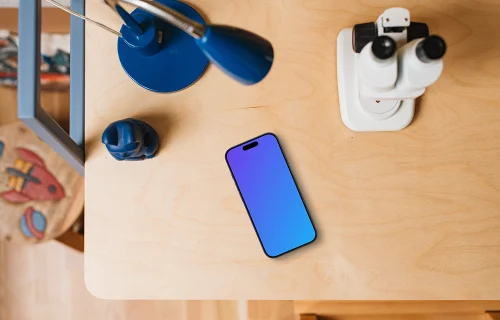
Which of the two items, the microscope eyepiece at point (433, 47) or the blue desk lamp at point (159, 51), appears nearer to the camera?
the microscope eyepiece at point (433, 47)

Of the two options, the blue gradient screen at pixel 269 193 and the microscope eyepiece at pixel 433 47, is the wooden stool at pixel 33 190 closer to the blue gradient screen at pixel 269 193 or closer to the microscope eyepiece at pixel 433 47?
the blue gradient screen at pixel 269 193

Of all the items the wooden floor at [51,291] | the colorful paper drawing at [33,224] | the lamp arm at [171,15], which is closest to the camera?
the lamp arm at [171,15]

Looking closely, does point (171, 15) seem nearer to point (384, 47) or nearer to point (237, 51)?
point (237, 51)

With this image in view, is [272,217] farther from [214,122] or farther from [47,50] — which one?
[47,50]

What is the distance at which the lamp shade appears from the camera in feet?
1.47

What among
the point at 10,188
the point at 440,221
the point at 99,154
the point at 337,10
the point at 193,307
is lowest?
the point at 193,307

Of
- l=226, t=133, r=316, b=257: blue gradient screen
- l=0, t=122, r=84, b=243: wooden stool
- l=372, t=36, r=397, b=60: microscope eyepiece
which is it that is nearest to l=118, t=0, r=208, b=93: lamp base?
l=226, t=133, r=316, b=257: blue gradient screen

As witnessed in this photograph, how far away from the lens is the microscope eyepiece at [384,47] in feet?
1.61

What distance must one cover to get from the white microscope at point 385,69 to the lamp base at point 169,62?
8.1 inches

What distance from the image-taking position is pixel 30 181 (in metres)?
1.00

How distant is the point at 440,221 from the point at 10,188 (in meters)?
0.89

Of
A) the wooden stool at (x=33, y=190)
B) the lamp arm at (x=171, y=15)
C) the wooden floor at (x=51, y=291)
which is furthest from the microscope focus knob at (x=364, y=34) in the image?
the wooden floor at (x=51, y=291)

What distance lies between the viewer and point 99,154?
66cm

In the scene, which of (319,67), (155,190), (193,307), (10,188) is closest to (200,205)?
(155,190)
